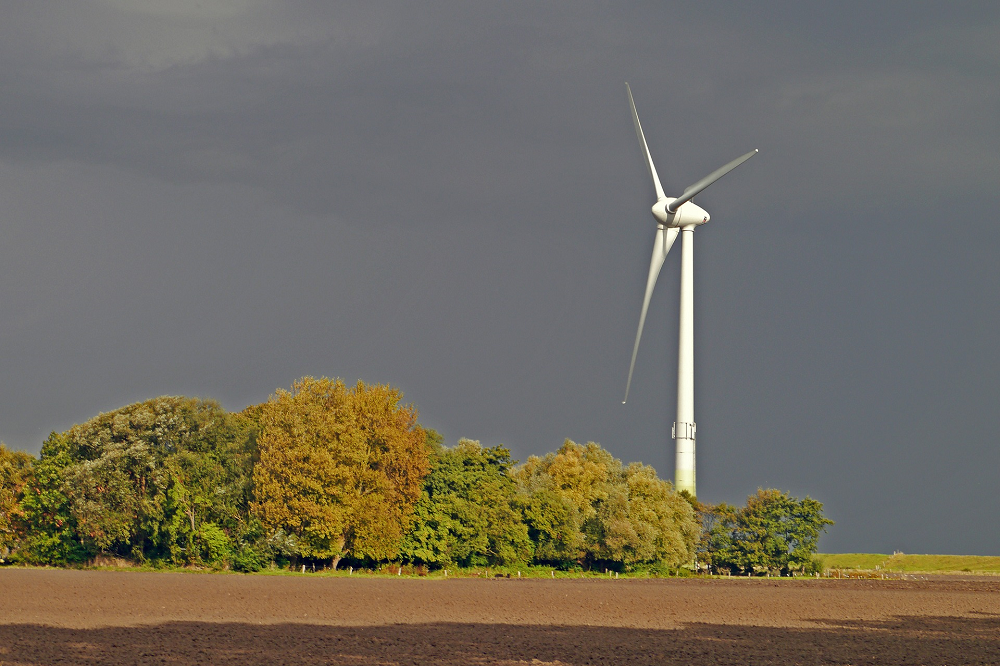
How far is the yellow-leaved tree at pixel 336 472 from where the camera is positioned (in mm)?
113375

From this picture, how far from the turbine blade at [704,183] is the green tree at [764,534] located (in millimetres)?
39130

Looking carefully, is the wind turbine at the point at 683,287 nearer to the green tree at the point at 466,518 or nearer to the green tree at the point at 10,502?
the green tree at the point at 466,518

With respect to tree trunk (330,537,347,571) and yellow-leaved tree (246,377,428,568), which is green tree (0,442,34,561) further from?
tree trunk (330,537,347,571)

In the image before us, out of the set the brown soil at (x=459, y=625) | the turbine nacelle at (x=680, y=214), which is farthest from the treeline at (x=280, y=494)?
the turbine nacelle at (x=680, y=214)

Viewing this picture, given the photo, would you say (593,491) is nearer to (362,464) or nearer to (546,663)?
(362,464)

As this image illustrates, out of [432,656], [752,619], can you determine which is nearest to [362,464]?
[752,619]

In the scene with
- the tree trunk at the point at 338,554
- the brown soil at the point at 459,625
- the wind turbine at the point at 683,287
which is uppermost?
the wind turbine at the point at 683,287

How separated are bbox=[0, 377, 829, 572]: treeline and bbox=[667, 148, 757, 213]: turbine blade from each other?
35.5 meters

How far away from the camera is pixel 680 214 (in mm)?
143750

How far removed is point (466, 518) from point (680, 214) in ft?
154

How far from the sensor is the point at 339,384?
120688mm

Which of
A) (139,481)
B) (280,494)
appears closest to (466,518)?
(280,494)

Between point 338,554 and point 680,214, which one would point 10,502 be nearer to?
point 338,554

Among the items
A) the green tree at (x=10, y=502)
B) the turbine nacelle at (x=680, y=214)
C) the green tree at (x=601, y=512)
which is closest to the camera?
the green tree at (x=10, y=502)
